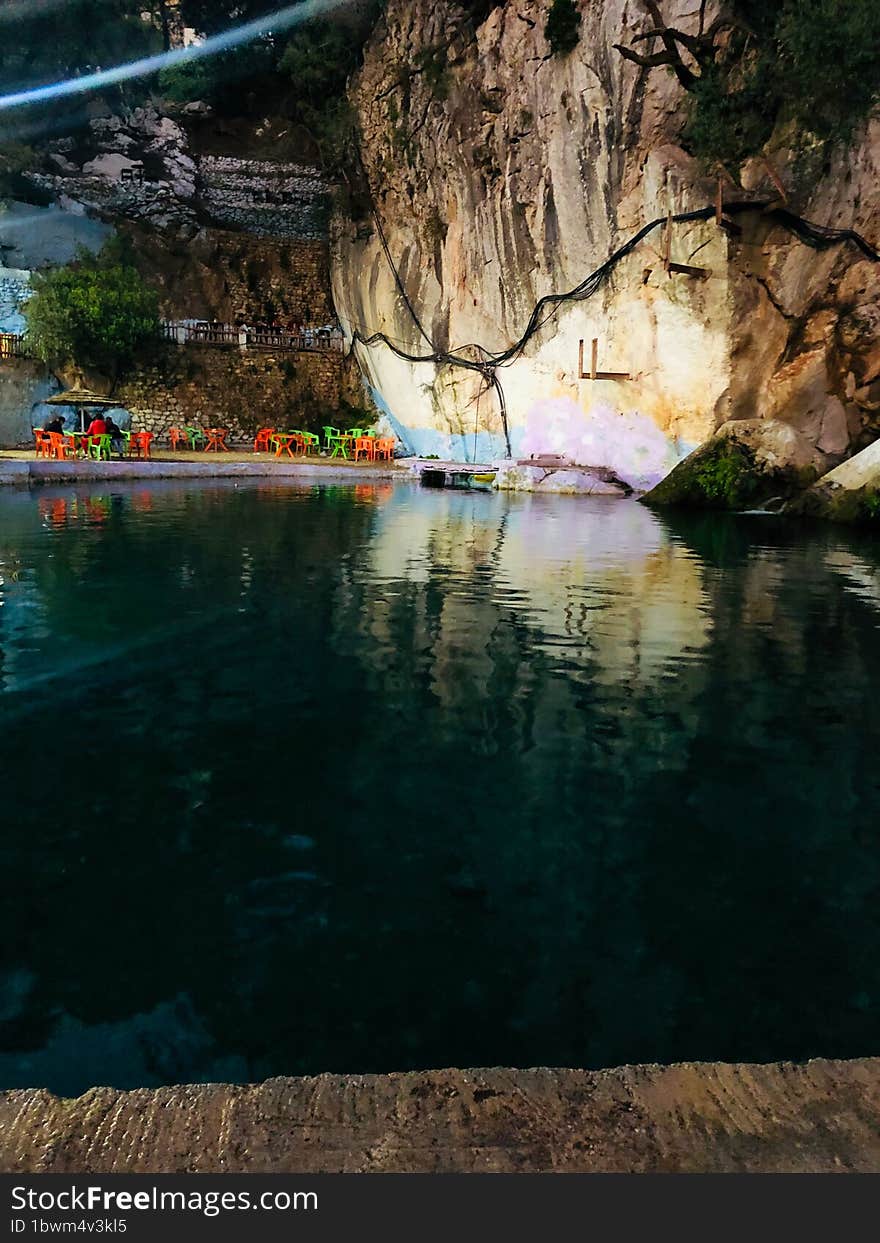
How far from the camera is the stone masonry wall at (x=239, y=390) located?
103 ft

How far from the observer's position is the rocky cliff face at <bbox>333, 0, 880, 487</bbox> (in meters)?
18.8

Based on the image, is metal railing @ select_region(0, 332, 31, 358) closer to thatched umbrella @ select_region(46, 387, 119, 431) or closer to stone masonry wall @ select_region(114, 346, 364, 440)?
stone masonry wall @ select_region(114, 346, 364, 440)

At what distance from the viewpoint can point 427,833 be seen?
3.70 m

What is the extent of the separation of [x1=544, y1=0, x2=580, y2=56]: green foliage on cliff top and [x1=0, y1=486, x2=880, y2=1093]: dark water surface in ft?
58.4

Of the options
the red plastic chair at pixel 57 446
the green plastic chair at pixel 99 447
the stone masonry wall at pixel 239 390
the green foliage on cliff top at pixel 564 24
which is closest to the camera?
the green foliage on cliff top at pixel 564 24

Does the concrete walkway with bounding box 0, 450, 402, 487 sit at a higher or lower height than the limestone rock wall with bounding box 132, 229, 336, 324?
lower

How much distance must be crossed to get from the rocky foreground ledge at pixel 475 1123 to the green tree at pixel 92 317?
30.6 meters

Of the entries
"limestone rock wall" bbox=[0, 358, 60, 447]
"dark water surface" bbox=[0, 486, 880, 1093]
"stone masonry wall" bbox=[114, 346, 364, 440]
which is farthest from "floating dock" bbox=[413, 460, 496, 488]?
"dark water surface" bbox=[0, 486, 880, 1093]

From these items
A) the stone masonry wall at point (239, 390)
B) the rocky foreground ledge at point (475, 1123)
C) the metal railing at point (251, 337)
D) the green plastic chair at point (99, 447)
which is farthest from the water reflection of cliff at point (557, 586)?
the metal railing at point (251, 337)

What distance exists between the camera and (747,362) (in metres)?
19.5

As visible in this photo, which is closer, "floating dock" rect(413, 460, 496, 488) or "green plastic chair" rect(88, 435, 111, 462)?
"floating dock" rect(413, 460, 496, 488)

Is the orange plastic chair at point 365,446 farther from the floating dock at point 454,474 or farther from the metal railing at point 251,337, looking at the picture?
the metal railing at point 251,337

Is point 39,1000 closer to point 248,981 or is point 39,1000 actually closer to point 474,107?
point 248,981

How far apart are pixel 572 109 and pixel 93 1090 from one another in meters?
23.2
